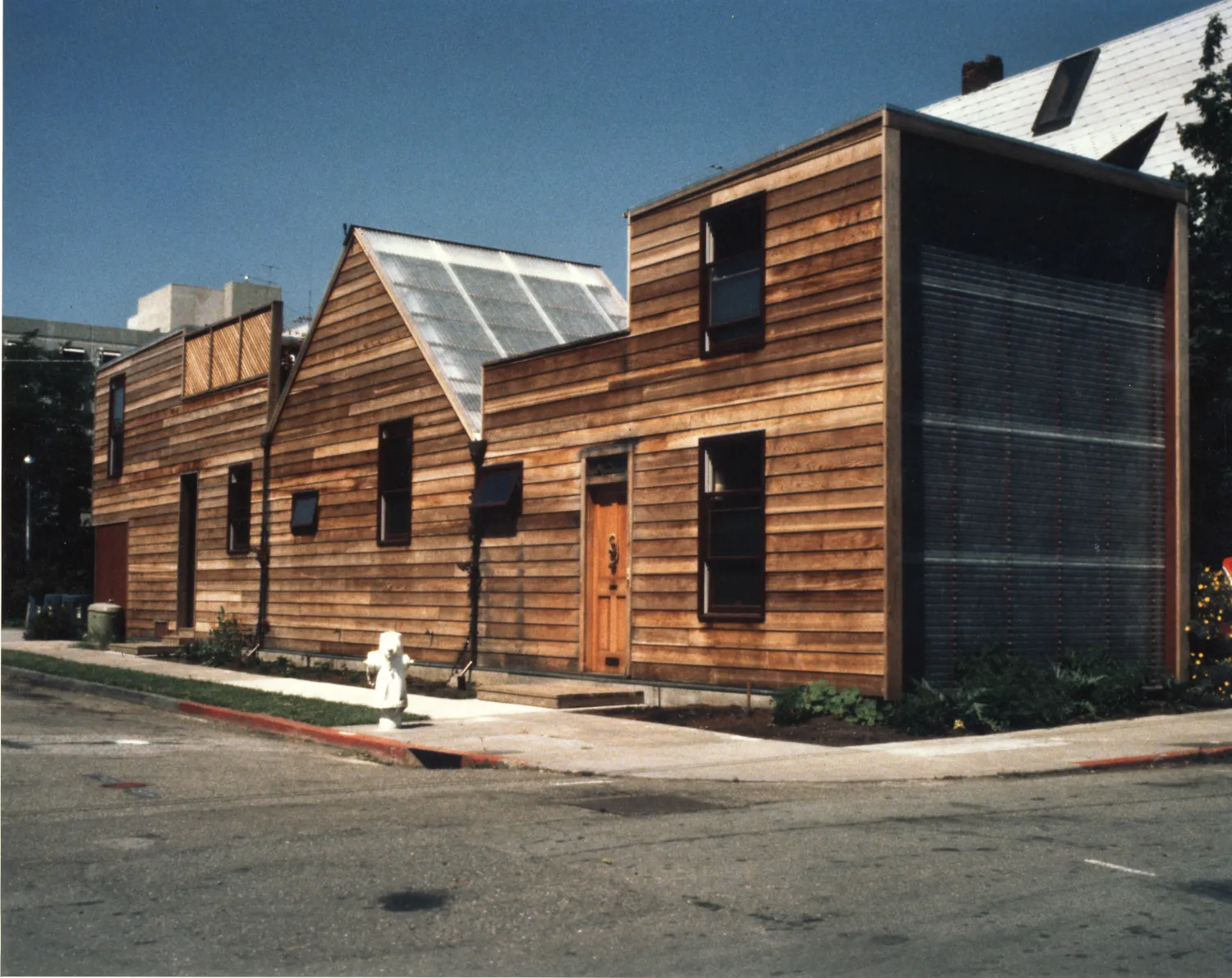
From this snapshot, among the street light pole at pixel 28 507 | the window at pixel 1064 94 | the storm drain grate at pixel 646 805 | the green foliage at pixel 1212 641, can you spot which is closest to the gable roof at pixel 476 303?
the green foliage at pixel 1212 641

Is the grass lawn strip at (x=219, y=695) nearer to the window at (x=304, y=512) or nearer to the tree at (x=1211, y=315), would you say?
the window at (x=304, y=512)

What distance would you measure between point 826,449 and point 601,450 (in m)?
4.02

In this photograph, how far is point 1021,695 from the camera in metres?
13.8

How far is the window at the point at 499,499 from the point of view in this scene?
750 inches

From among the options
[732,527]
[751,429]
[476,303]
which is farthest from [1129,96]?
[732,527]

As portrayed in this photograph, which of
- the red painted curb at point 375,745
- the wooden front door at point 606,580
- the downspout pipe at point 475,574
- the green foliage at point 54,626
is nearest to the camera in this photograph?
the red painted curb at point 375,745

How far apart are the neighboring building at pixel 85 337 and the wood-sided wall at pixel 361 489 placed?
3273 centimetres

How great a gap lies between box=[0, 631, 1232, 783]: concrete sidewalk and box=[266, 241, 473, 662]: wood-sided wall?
15.8 feet

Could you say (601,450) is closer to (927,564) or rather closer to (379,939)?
(927,564)

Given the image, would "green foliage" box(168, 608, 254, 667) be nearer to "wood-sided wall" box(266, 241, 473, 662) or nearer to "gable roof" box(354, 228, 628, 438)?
"wood-sided wall" box(266, 241, 473, 662)

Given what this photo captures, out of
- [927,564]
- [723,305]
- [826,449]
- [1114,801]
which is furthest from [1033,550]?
[1114,801]

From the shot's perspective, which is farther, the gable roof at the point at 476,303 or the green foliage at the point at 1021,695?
the gable roof at the point at 476,303

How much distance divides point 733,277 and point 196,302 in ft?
177

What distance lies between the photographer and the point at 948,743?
1272 centimetres
